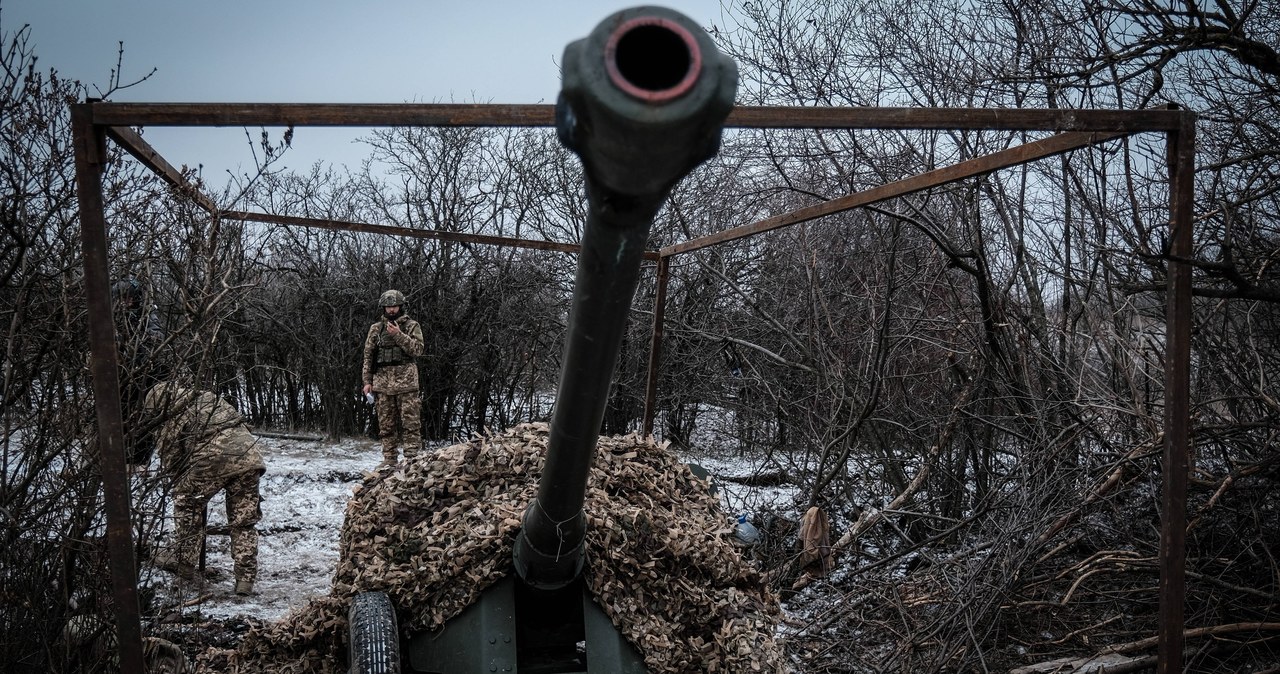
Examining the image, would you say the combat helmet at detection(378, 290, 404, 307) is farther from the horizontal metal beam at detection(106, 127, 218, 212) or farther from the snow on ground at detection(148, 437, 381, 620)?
the horizontal metal beam at detection(106, 127, 218, 212)

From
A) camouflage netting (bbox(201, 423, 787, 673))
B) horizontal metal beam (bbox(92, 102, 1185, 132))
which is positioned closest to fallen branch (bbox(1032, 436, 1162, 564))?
camouflage netting (bbox(201, 423, 787, 673))

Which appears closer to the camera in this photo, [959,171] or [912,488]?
[959,171]

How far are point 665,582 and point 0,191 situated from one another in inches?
125

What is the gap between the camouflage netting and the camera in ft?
11.8

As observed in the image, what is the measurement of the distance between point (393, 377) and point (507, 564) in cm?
693

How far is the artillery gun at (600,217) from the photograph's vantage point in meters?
1.50

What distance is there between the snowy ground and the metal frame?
1795 millimetres

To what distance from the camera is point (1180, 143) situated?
304cm

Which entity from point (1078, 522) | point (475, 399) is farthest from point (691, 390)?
point (1078, 522)

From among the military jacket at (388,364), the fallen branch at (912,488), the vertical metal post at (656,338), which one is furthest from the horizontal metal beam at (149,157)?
the military jacket at (388,364)

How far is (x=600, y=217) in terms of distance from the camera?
1777mm

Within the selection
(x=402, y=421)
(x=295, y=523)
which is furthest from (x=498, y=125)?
(x=402, y=421)

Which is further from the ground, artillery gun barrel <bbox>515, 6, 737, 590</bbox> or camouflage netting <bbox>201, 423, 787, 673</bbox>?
artillery gun barrel <bbox>515, 6, 737, 590</bbox>

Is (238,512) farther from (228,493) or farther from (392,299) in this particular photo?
(392,299)
